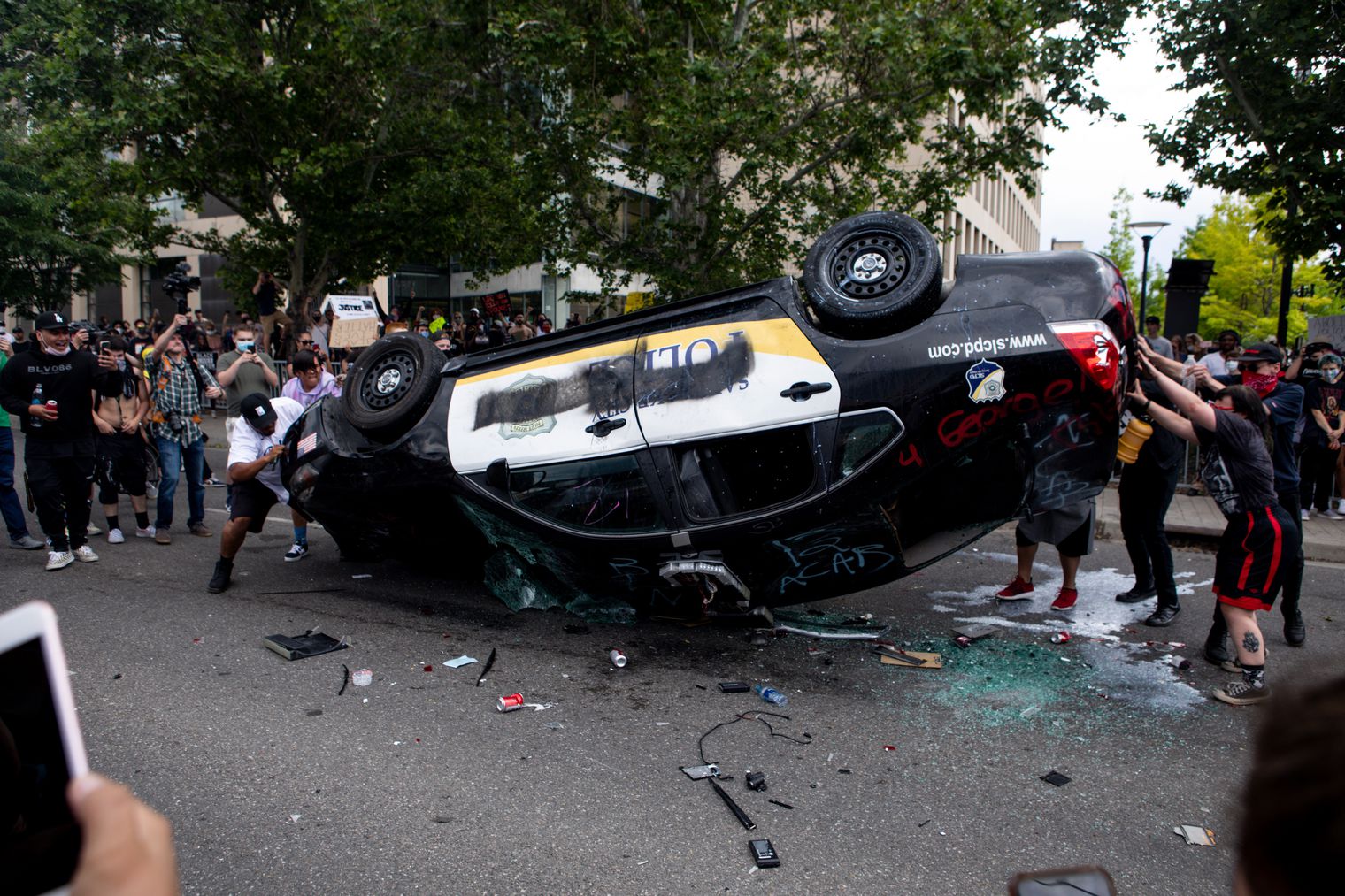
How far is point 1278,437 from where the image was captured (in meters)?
5.62

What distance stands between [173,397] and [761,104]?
6.68 meters

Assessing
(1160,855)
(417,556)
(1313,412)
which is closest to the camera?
(1160,855)

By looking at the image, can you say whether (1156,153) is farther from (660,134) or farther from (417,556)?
(417,556)

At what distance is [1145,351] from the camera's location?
16.3 feet

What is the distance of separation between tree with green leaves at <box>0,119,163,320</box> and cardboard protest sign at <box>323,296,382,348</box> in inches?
Result: 217

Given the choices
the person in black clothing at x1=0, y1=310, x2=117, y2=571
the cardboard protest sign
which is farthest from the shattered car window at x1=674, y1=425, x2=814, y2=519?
the cardboard protest sign

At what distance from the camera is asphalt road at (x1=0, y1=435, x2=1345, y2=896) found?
3.15 m

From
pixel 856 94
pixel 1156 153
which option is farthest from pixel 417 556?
pixel 1156 153

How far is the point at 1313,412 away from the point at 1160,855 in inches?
301

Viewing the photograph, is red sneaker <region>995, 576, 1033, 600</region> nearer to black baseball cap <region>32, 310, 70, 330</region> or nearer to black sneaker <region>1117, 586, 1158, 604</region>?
black sneaker <region>1117, 586, 1158, 604</region>

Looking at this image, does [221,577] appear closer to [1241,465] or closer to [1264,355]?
[1241,465]

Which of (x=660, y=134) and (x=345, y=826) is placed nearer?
(x=345, y=826)

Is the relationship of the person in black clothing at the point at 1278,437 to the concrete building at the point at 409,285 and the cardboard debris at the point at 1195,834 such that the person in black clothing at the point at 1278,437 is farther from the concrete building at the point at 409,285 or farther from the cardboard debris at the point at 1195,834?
the concrete building at the point at 409,285

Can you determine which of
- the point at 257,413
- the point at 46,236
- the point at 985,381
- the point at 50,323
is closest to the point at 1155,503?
the point at 985,381
